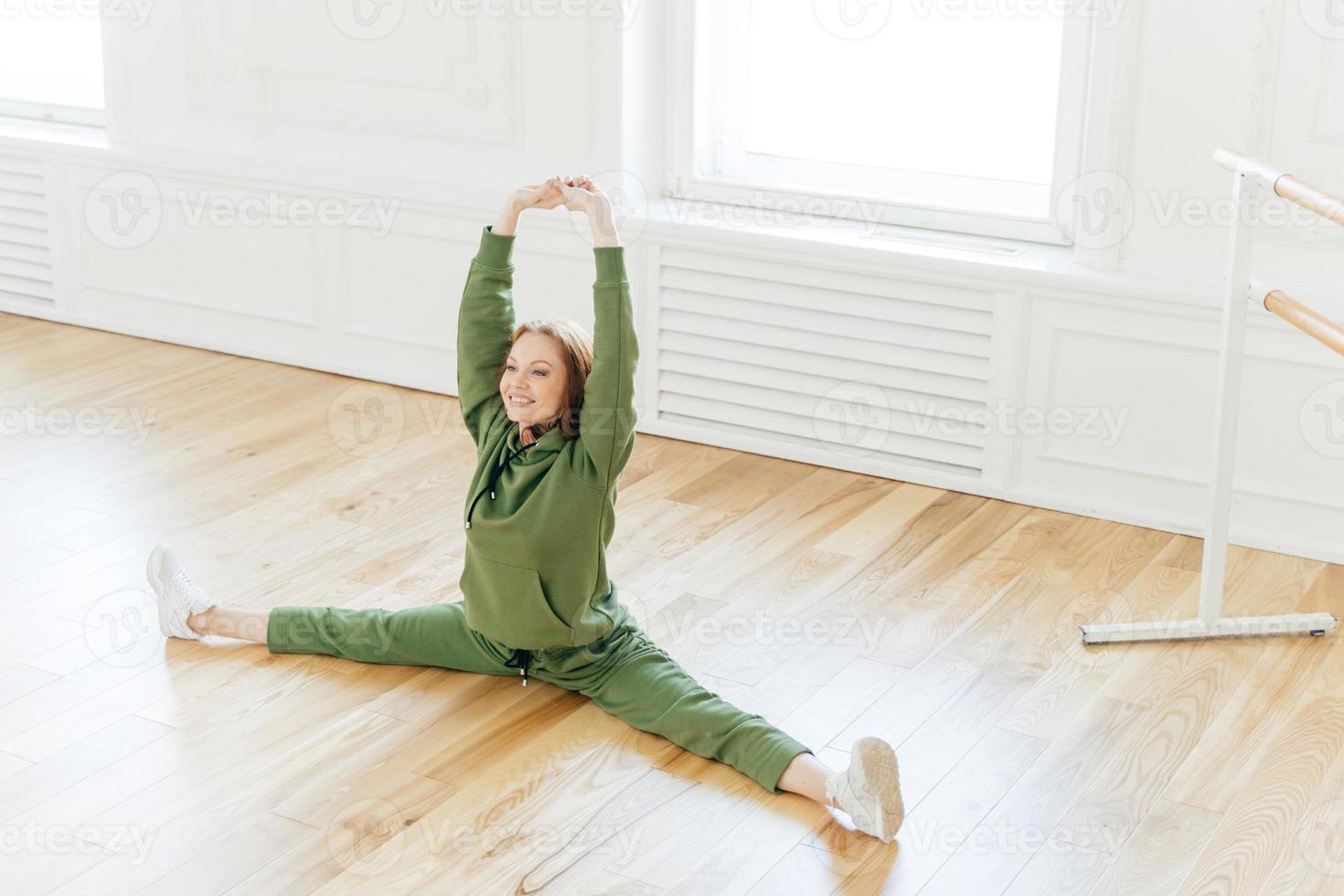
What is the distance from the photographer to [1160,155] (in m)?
3.08

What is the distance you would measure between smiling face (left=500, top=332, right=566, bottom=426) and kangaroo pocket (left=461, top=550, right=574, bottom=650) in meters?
0.25

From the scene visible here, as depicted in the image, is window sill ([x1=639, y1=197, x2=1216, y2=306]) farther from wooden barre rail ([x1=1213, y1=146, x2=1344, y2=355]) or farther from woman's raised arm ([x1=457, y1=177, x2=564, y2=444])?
woman's raised arm ([x1=457, y1=177, x2=564, y2=444])

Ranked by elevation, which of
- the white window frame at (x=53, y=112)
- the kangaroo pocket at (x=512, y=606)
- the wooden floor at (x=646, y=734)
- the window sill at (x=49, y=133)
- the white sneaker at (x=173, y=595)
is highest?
the white window frame at (x=53, y=112)

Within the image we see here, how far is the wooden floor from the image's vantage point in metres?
2.12

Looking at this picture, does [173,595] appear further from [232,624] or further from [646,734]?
[646,734]

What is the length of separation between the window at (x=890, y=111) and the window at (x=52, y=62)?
6.40ft

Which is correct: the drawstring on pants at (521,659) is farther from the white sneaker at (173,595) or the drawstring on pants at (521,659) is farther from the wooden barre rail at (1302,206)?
the wooden barre rail at (1302,206)

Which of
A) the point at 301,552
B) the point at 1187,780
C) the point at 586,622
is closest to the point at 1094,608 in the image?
the point at 1187,780

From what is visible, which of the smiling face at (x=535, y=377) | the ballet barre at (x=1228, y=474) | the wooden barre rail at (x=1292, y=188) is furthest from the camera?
the ballet barre at (x=1228, y=474)

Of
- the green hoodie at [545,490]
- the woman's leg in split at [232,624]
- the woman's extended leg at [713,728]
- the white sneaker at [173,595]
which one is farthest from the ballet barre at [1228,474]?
the white sneaker at [173,595]

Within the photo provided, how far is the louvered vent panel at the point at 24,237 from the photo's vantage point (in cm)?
448

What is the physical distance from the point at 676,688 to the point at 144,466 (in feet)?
5.48

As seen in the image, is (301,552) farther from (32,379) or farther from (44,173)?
(44,173)

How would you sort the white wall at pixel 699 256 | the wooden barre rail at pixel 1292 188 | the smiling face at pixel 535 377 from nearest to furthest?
1. the wooden barre rail at pixel 1292 188
2. the smiling face at pixel 535 377
3. the white wall at pixel 699 256
